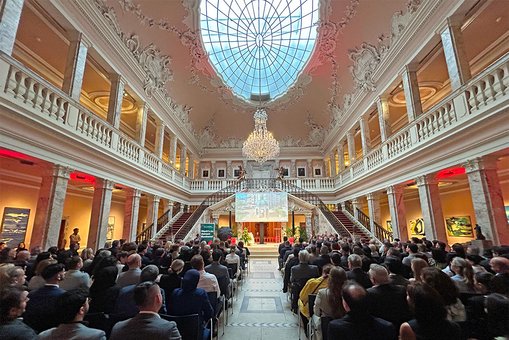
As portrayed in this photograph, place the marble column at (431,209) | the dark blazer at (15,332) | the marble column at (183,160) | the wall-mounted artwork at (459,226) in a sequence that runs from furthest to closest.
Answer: the marble column at (183,160)
the wall-mounted artwork at (459,226)
the marble column at (431,209)
the dark blazer at (15,332)

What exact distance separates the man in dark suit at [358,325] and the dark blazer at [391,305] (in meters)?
0.62

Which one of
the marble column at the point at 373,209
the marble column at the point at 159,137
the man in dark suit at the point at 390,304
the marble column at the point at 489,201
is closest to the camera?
the man in dark suit at the point at 390,304

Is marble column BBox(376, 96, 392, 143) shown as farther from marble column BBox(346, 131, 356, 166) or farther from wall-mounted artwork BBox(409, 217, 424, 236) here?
wall-mounted artwork BBox(409, 217, 424, 236)

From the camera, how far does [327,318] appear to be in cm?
241

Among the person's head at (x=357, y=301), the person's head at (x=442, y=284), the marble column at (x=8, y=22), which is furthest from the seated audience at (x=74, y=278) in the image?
the marble column at (x=8, y=22)

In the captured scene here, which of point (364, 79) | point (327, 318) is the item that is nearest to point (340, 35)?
point (364, 79)

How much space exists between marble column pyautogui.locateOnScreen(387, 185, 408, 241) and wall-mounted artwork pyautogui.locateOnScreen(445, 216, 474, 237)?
12.1 feet

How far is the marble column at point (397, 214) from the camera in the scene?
930cm

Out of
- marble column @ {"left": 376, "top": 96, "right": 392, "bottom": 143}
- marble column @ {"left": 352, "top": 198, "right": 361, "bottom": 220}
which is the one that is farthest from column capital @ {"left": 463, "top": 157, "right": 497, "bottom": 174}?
marble column @ {"left": 352, "top": 198, "right": 361, "bottom": 220}

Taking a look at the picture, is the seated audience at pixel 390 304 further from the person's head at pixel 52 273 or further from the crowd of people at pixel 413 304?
the person's head at pixel 52 273

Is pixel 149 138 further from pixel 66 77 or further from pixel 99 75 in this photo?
pixel 66 77

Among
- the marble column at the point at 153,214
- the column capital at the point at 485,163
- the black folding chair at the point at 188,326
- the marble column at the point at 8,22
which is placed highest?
the marble column at the point at 8,22

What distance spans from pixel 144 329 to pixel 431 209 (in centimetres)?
892

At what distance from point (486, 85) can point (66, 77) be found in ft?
35.8
